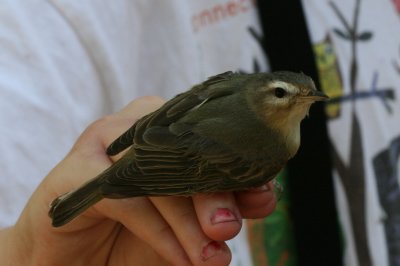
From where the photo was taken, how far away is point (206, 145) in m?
0.73

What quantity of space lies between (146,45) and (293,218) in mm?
513

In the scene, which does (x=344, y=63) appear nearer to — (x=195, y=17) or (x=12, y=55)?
(x=195, y=17)

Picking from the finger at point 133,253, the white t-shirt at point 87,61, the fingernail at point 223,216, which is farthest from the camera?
the white t-shirt at point 87,61

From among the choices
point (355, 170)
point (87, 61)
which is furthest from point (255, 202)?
point (87, 61)

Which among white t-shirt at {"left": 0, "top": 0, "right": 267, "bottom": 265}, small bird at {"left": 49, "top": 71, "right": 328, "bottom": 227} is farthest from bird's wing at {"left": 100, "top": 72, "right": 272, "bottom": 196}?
white t-shirt at {"left": 0, "top": 0, "right": 267, "bottom": 265}

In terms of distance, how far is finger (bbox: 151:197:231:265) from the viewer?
68 centimetres

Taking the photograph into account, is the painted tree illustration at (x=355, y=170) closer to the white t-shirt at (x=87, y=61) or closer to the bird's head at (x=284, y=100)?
the white t-shirt at (x=87, y=61)

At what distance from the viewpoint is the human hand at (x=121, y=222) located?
2.25 ft

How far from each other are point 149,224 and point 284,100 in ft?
0.78

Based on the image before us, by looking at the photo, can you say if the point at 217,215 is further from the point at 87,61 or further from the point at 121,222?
the point at 87,61

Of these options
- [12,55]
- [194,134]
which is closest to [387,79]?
[194,134]

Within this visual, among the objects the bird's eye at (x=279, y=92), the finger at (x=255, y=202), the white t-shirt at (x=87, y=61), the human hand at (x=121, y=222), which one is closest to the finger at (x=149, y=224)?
the human hand at (x=121, y=222)

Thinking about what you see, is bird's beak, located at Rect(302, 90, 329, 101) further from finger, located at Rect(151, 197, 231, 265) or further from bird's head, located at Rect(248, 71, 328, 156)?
finger, located at Rect(151, 197, 231, 265)

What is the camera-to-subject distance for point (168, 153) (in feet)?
2.41
